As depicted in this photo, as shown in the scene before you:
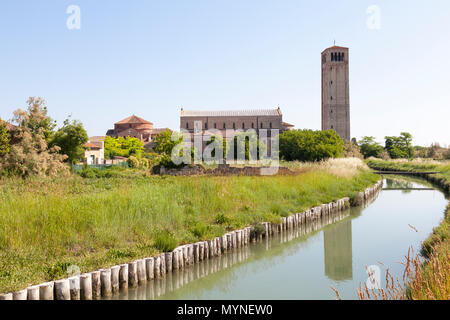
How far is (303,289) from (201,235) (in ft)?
8.16

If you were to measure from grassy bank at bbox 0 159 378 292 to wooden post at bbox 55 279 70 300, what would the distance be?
11.8 inches

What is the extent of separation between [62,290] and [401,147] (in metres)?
64.2

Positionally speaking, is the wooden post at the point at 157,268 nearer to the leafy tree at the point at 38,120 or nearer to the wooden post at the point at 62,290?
the wooden post at the point at 62,290

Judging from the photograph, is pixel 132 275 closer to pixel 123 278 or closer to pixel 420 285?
pixel 123 278

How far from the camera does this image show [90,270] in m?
5.55

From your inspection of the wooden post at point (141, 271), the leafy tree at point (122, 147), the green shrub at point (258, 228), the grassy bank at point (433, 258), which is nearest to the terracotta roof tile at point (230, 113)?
the leafy tree at point (122, 147)

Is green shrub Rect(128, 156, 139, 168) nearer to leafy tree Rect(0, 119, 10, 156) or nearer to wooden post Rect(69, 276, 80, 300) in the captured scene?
leafy tree Rect(0, 119, 10, 156)

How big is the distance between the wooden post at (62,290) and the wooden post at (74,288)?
0.30 feet

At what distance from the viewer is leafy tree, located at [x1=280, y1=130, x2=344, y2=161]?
29.6 metres

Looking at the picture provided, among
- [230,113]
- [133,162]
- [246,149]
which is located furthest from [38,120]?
[230,113]

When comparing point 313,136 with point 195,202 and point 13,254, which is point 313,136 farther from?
point 13,254

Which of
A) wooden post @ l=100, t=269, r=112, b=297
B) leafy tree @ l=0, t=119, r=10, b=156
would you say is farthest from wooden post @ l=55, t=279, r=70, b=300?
leafy tree @ l=0, t=119, r=10, b=156

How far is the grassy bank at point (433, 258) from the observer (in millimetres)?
3311

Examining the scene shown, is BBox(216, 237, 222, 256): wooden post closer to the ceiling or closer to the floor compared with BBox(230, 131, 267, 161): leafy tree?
closer to the floor
